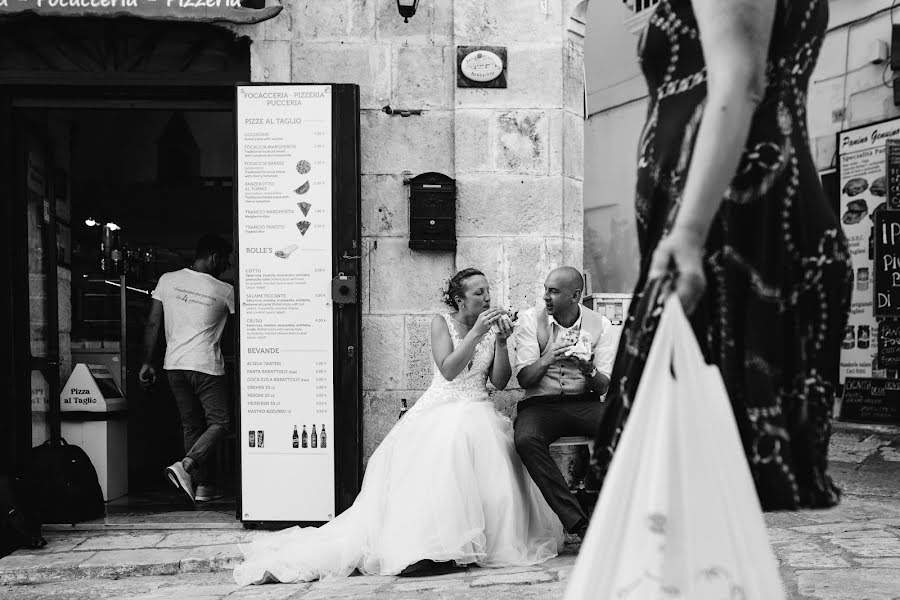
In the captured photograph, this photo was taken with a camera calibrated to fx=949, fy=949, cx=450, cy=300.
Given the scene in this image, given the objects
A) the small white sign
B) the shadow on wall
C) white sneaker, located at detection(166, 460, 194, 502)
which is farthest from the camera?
the shadow on wall

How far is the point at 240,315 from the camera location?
5.50 metres

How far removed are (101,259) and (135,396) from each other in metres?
1.21

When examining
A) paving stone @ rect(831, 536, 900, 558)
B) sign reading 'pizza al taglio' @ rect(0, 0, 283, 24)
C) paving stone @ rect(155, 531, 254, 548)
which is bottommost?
paving stone @ rect(155, 531, 254, 548)

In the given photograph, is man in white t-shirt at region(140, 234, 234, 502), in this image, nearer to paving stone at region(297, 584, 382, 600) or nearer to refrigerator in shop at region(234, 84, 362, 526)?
refrigerator in shop at region(234, 84, 362, 526)

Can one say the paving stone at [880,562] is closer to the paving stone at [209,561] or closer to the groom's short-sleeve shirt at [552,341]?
the groom's short-sleeve shirt at [552,341]

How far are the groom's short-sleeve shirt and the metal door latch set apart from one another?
974 mm

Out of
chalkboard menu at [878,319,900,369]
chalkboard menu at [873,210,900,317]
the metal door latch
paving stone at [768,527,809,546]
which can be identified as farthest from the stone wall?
chalkboard menu at [878,319,900,369]

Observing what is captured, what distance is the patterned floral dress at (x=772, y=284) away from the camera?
177cm

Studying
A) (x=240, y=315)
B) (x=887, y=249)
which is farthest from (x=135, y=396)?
(x=887, y=249)

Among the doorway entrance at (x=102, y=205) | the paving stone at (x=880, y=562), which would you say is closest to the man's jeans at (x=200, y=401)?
the doorway entrance at (x=102, y=205)

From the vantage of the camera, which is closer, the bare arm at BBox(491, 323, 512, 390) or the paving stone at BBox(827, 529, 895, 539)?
the paving stone at BBox(827, 529, 895, 539)

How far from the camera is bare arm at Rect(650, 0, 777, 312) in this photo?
1656 millimetres

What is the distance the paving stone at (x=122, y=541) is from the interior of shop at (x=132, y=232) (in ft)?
2.20

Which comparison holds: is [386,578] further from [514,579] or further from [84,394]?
[84,394]
